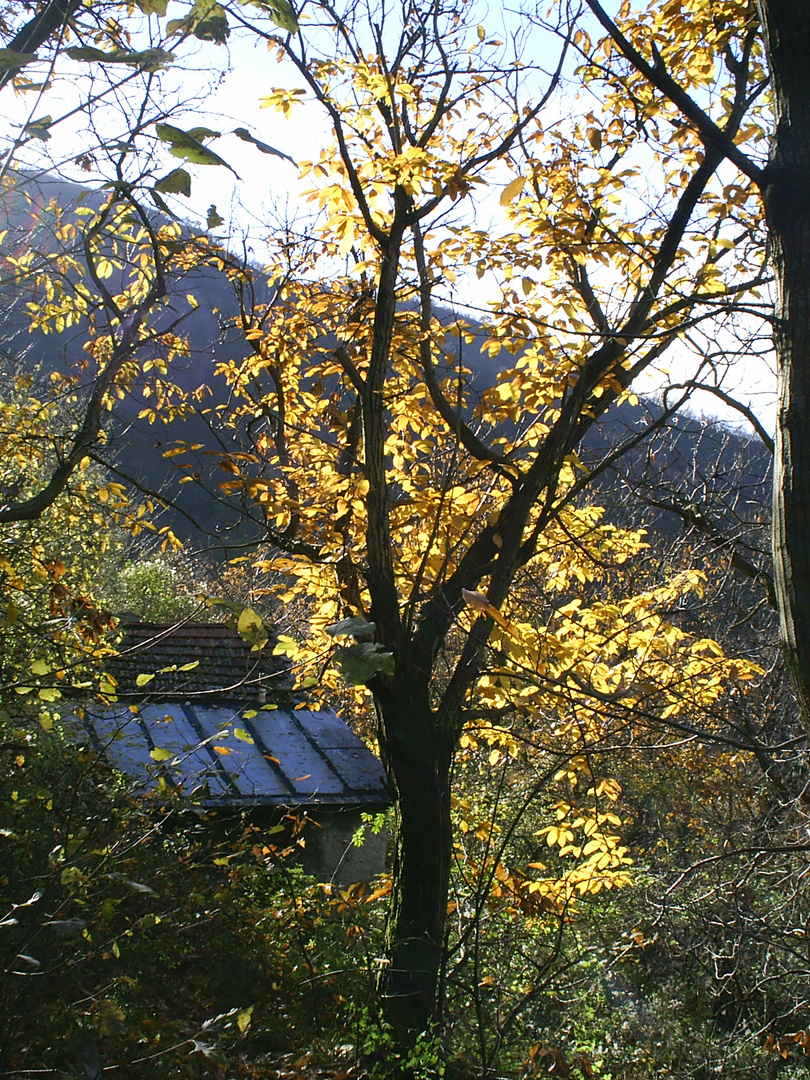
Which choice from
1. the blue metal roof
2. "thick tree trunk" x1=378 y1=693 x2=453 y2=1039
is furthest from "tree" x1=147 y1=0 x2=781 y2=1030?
the blue metal roof

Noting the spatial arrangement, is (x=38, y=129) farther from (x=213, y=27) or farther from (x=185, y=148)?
(x=213, y=27)

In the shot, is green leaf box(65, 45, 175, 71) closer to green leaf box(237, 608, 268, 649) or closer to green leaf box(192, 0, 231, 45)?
green leaf box(192, 0, 231, 45)

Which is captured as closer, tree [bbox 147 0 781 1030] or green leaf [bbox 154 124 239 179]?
green leaf [bbox 154 124 239 179]

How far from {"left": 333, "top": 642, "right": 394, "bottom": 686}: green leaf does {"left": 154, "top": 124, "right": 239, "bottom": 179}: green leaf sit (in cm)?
78

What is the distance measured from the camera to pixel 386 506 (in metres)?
3.80

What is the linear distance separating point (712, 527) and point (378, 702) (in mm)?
2941

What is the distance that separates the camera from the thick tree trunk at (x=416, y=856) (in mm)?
3545

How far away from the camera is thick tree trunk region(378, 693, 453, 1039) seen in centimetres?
354

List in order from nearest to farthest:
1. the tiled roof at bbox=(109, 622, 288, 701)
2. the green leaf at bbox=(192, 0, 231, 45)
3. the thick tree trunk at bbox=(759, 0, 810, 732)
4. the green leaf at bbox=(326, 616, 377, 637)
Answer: the green leaf at bbox=(192, 0, 231, 45)
the green leaf at bbox=(326, 616, 377, 637)
the thick tree trunk at bbox=(759, 0, 810, 732)
the tiled roof at bbox=(109, 622, 288, 701)

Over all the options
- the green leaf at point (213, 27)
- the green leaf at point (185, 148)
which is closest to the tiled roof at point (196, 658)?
the green leaf at point (213, 27)

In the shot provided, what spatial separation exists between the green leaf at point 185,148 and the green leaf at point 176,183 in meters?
0.06

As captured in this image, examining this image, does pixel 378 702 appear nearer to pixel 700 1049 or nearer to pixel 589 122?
pixel 589 122

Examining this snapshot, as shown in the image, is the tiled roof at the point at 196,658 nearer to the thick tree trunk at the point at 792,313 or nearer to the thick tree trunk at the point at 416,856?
the thick tree trunk at the point at 416,856

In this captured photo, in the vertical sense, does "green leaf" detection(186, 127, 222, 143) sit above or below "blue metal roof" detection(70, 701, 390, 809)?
above
